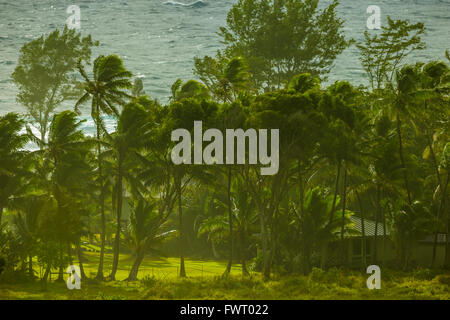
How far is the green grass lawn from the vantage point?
26.3 m

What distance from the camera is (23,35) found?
17975 cm

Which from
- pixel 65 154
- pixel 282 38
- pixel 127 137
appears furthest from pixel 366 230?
pixel 65 154

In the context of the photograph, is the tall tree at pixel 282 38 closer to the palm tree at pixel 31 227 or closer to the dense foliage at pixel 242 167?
the dense foliage at pixel 242 167

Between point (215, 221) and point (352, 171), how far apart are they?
1048 cm

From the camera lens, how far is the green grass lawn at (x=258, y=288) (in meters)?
26.3

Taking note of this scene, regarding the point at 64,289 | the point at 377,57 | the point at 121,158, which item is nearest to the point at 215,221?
the point at 121,158

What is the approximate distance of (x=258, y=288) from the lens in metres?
27.9

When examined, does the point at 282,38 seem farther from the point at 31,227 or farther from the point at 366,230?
the point at 31,227

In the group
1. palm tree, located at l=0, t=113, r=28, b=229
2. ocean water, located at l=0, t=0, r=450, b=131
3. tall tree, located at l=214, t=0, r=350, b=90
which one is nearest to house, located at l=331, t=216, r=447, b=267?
tall tree, located at l=214, t=0, r=350, b=90

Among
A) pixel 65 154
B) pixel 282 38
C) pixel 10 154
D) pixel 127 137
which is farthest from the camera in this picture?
pixel 282 38

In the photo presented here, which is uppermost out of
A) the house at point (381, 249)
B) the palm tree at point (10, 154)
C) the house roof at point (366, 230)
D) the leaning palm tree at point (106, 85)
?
the leaning palm tree at point (106, 85)

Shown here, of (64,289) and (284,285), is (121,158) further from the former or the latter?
(284,285)

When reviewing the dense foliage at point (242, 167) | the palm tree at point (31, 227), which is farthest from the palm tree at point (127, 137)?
the palm tree at point (31, 227)
